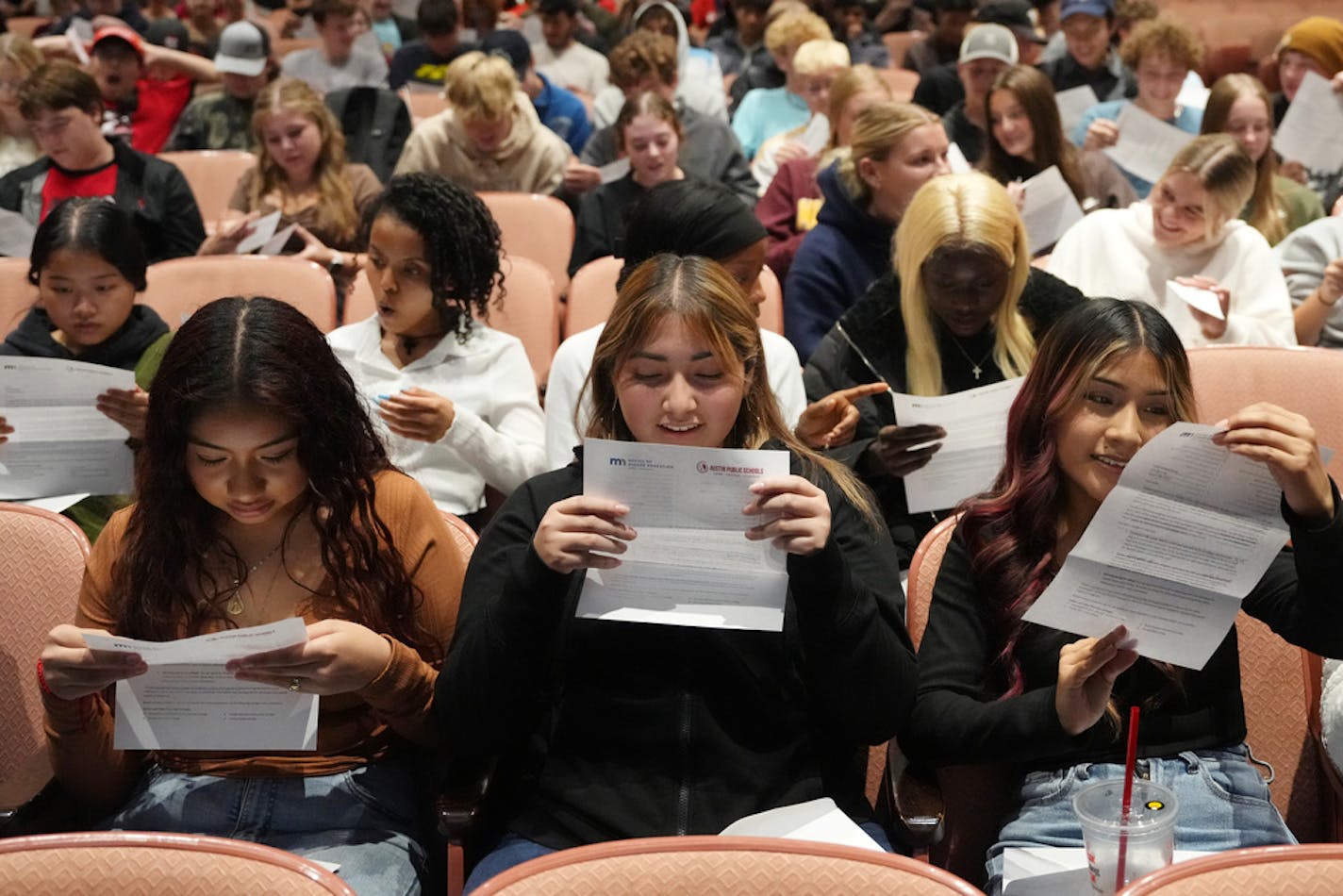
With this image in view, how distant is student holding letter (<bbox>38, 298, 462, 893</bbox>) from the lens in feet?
6.51

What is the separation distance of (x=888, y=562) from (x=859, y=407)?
0.91m

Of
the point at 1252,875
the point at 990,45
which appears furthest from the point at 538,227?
the point at 1252,875

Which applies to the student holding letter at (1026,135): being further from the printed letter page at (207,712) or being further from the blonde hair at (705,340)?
the printed letter page at (207,712)

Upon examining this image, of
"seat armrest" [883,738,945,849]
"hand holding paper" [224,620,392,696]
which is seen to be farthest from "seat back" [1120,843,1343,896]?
"hand holding paper" [224,620,392,696]

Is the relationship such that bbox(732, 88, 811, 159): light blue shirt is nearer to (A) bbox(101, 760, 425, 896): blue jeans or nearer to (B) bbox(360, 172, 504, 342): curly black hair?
(B) bbox(360, 172, 504, 342): curly black hair

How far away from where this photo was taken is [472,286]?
314 centimetres

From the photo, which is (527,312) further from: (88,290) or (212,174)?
(212,174)

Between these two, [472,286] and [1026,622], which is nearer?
[1026,622]

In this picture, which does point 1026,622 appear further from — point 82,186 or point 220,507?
point 82,186

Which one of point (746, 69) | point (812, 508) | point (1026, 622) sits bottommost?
point (746, 69)

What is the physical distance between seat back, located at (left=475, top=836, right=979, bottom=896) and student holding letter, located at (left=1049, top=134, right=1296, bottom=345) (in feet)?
7.55

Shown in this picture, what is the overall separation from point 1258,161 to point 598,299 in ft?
6.95

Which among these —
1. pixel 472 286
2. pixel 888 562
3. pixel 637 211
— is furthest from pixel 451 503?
pixel 888 562

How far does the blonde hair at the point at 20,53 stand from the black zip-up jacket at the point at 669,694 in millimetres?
4436
